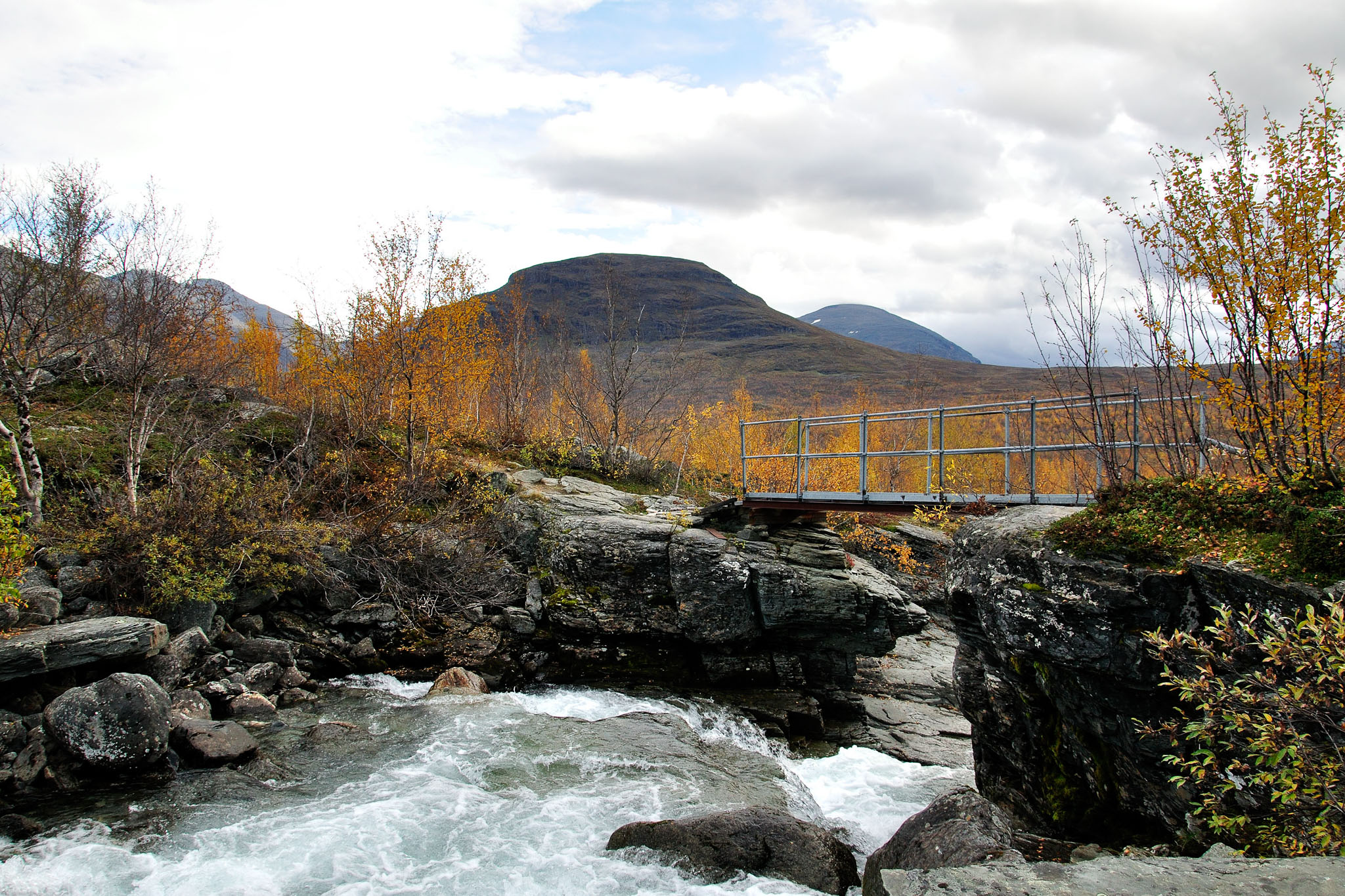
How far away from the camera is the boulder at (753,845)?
281 inches

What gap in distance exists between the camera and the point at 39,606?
10031 mm

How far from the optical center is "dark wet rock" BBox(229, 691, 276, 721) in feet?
35.0

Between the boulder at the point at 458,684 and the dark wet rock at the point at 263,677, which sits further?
the boulder at the point at 458,684

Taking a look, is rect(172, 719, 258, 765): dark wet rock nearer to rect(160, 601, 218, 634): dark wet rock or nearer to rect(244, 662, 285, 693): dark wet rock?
rect(244, 662, 285, 693): dark wet rock

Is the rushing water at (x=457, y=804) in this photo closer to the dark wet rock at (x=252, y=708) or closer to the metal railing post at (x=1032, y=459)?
the dark wet rock at (x=252, y=708)

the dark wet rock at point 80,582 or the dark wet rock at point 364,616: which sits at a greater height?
the dark wet rock at point 80,582

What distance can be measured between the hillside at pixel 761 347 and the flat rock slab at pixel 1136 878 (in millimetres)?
87161

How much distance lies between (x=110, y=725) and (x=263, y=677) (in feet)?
11.5

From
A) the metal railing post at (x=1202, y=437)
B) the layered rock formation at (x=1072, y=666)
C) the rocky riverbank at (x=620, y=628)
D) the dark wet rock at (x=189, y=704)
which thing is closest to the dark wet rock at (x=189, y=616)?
the rocky riverbank at (x=620, y=628)

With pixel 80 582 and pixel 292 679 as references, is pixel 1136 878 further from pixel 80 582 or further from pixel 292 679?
pixel 80 582

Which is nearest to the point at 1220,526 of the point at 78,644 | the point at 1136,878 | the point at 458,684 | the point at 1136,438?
the point at 1136,438

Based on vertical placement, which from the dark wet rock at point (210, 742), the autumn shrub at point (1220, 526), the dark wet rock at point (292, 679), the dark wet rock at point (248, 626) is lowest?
the dark wet rock at point (292, 679)

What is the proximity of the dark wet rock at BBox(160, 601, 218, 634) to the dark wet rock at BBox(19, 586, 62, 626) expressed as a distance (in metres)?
1.53

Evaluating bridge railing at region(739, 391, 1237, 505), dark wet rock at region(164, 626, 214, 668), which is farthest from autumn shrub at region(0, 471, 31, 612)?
bridge railing at region(739, 391, 1237, 505)
